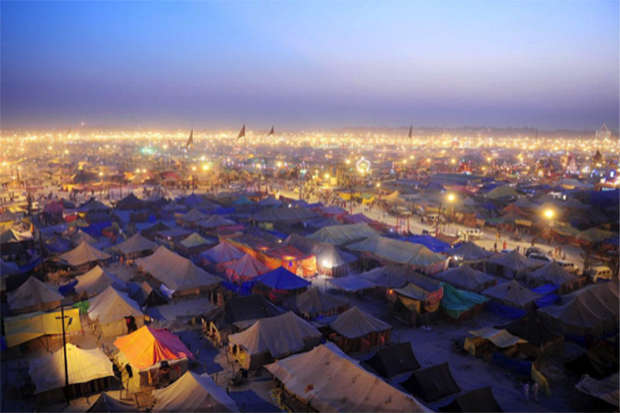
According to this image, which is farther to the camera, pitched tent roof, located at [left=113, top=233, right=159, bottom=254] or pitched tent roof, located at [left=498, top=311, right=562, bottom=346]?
pitched tent roof, located at [left=113, top=233, right=159, bottom=254]

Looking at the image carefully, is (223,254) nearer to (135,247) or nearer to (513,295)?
(135,247)

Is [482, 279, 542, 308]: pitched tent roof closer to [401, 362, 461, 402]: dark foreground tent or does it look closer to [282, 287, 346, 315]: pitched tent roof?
[282, 287, 346, 315]: pitched tent roof

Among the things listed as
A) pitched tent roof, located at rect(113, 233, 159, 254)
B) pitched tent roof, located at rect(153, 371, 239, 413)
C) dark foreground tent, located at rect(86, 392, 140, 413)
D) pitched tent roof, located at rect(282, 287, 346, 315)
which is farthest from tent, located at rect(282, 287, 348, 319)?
pitched tent roof, located at rect(113, 233, 159, 254)

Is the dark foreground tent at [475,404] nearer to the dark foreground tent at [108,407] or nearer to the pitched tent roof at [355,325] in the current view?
the pitched tent roof at [355,325]

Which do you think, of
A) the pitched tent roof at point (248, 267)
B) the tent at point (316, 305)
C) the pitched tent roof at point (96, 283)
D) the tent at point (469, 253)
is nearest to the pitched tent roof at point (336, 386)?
the tent at point (316, 305)

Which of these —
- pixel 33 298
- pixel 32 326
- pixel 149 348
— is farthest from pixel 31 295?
pixel 149 348

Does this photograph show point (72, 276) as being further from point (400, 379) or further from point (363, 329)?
point (400, 379)

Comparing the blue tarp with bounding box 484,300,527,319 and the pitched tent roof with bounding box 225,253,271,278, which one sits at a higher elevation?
the pitched tent roof with bounding box 225,253,271,278
